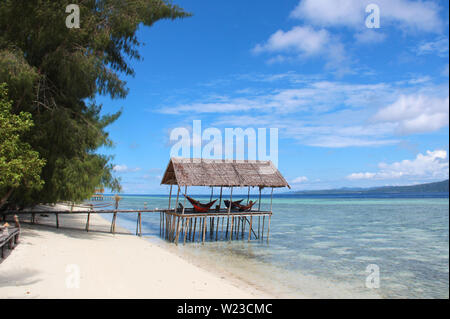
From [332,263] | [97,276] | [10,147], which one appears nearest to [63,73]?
[10,147]

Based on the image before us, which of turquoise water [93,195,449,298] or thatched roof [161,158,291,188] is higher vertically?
thatched roof [161,158,291,188]

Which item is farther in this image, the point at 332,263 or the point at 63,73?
the point at 332,263

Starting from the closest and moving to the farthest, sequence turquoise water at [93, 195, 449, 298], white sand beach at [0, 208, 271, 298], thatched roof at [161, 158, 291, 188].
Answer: white sand beach at [0, 208, 271, 298], turquoise water at [93, 195, 449, 298], thatched roof at [161, 158, 291, 188]

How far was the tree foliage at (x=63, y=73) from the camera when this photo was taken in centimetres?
1016

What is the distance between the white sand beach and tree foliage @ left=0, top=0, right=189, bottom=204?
238 centimetres

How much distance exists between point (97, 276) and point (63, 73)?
674cm

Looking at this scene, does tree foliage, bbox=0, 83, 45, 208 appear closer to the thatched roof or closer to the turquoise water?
the turquoise water

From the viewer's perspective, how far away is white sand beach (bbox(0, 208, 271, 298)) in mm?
5934

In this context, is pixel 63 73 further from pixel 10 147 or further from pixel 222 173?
pixel 222 173

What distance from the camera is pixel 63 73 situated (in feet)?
35.0

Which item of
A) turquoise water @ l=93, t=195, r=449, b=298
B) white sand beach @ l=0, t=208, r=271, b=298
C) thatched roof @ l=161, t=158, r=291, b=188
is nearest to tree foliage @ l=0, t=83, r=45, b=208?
white sand beach @ l=0, t=208, r=271, b=298

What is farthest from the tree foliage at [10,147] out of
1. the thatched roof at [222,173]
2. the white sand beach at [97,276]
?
the thatched roof at [222,173]

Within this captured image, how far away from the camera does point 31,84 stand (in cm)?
976

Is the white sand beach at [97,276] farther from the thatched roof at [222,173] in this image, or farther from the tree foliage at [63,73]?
the thatched roof at [222,173]
